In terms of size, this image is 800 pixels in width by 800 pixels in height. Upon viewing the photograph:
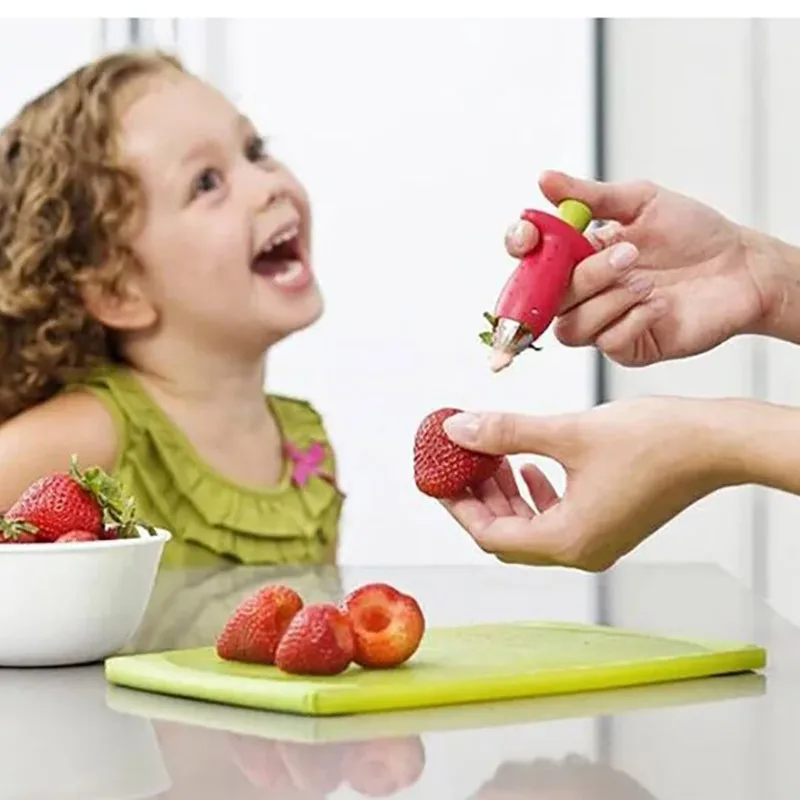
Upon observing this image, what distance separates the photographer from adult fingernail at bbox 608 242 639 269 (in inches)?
56.0

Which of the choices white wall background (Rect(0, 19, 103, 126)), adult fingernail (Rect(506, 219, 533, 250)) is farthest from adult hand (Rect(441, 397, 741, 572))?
white wall background (Rect(0, 19, 103, 126))

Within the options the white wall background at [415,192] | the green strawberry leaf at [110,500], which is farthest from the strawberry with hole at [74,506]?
the white wall background at [415,192]

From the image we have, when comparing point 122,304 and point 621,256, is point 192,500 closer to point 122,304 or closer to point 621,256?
point 122,304

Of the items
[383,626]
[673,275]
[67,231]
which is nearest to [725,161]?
[67,231]

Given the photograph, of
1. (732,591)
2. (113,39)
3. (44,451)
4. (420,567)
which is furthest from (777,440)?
(113,39)

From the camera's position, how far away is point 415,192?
3766mm

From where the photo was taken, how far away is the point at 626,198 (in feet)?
5.35

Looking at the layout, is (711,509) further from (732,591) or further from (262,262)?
(732,591)

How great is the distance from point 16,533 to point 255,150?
4.48 feet

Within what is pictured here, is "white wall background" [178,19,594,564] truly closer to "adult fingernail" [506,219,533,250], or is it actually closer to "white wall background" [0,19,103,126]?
"white wall background" [0,19,103,126]

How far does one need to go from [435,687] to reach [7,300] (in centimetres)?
162

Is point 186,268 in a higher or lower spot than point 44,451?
higher

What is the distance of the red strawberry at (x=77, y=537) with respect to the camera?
1352mm

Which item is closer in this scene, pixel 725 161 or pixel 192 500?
pixel 192 500
